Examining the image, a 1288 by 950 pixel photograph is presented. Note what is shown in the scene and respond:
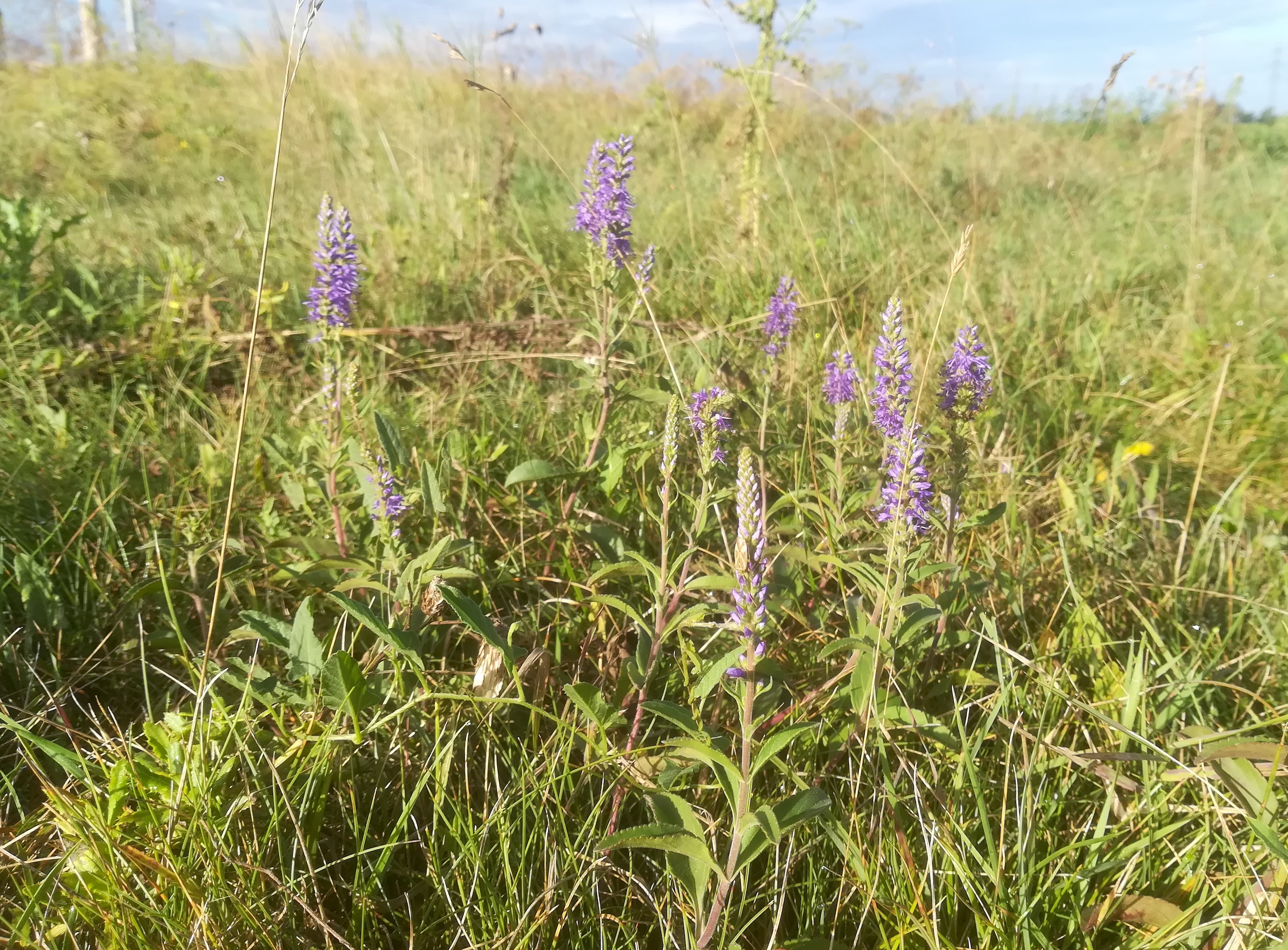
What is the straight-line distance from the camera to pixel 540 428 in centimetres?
245

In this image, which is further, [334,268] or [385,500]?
[334,268]

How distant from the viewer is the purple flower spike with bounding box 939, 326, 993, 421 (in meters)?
1.56

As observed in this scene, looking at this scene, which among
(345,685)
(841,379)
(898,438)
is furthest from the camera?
(841,379)

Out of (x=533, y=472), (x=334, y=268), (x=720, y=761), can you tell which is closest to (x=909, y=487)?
(x=720, y=761)

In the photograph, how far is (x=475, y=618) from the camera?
1.31 meters

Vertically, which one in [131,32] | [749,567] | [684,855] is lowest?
[684,855]

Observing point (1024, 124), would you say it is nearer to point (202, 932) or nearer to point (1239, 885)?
point (1239, 885)

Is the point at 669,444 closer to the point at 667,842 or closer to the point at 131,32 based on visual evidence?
the point at 667,842

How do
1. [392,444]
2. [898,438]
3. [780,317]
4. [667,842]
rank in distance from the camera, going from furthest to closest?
[780,317], [392,444], [898,438], [667,842]

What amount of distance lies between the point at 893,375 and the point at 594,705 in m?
0.89

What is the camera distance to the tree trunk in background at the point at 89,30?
8773mm

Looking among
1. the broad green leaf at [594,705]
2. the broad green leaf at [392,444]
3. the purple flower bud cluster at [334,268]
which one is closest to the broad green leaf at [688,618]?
the broad green leaf at [594,705]

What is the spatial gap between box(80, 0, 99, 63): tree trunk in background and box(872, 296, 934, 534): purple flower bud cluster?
10412 millimetres

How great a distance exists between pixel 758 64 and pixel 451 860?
4164 millimetres
